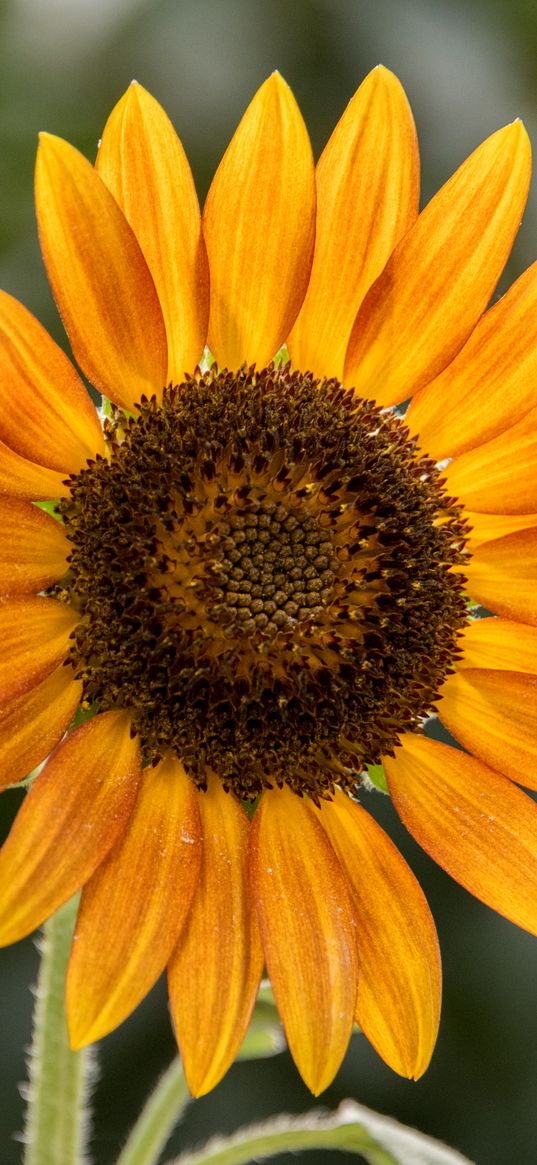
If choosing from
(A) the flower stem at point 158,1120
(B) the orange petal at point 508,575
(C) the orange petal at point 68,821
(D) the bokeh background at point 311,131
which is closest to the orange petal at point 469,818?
(B) the orange petal at point 508,575

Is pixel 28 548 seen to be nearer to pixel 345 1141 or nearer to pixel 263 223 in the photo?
pixel 263 223

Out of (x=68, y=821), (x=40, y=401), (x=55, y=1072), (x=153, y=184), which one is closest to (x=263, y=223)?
(x=153, y=184)

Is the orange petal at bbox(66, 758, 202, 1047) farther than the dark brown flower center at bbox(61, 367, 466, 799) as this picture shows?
No

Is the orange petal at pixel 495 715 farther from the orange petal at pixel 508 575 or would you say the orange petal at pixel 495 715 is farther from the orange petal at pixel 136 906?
the orange petal at pixel 136 906

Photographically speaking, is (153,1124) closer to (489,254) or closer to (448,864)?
(448,864)

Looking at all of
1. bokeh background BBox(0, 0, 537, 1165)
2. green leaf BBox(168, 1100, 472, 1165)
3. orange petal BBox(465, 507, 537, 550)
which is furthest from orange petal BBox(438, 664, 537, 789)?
bokeh background BBox(0, 0, 537, 1165)

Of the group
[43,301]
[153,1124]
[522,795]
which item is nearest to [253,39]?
[43,301]

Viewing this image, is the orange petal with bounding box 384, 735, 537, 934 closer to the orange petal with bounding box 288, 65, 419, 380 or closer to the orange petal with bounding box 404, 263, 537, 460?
the orange petal with bounding box 404, 263, 537, 460
